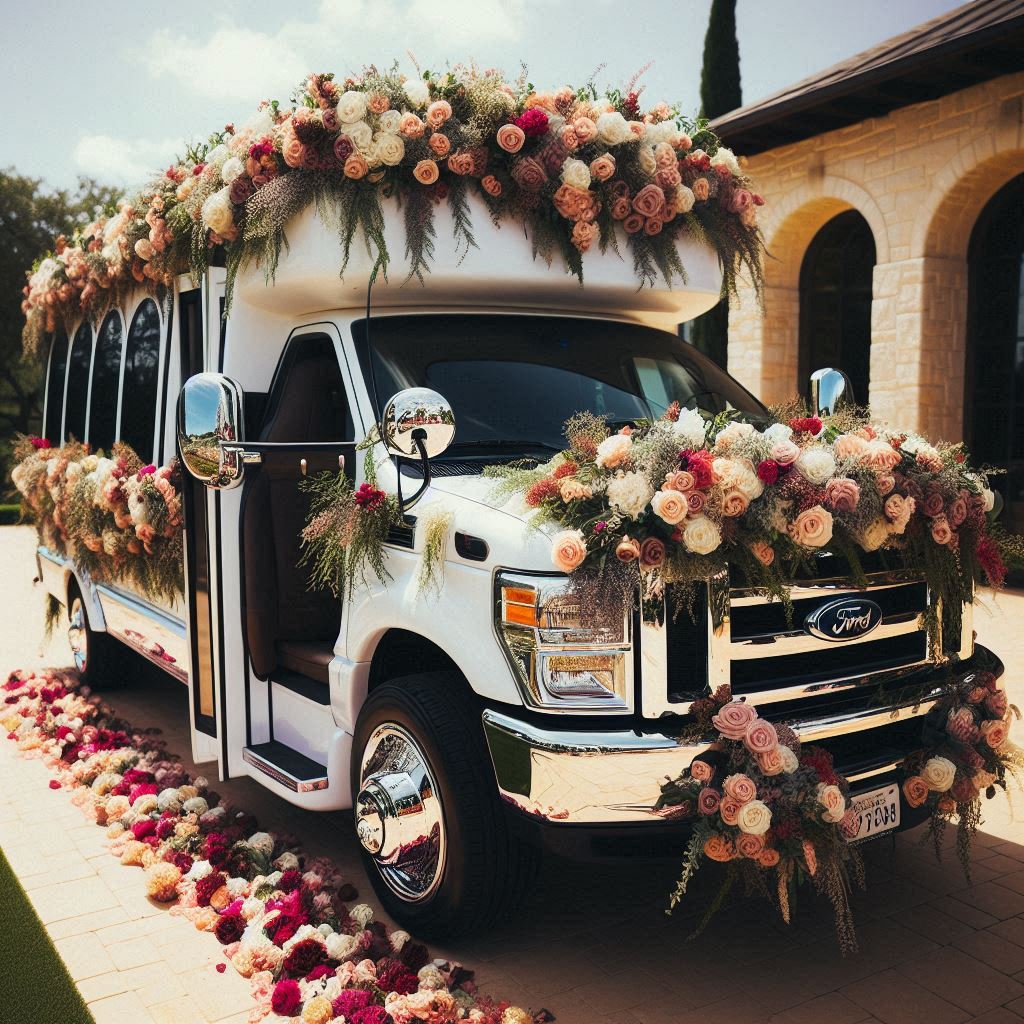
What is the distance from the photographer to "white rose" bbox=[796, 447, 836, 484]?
3.28 meters

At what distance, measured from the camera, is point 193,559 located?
4.88 m

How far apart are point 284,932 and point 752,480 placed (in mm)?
2247

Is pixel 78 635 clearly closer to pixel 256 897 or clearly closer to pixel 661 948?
pixel 256 897

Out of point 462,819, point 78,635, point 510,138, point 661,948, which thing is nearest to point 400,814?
point 462,819

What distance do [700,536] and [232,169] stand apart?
2.59 meters

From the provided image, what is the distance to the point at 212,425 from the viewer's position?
3957 millimetres

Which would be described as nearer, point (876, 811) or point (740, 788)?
point (740, 788)

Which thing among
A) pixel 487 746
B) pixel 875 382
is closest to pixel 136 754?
pixel 487 746

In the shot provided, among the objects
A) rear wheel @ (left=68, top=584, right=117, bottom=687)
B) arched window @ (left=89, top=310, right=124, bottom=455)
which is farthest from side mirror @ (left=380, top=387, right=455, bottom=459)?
rear wheel @ (left=68, top=584, right=117, bottom=687)

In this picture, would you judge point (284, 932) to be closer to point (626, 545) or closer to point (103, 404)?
point (626, 545)

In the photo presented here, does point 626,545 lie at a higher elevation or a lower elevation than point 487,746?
higher

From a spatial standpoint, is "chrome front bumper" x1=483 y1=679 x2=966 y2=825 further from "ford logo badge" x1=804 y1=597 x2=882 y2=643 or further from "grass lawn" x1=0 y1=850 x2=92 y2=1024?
"grass lawn" x1=0 y1=850 x2=92 y2=1024

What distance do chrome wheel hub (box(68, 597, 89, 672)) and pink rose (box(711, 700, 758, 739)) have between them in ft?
17.9

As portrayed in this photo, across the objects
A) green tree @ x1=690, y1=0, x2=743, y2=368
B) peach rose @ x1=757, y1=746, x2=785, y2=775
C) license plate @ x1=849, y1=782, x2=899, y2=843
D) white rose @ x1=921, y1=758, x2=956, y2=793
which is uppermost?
green tree @ x1=690, y1=0, x2=743, y2=368
